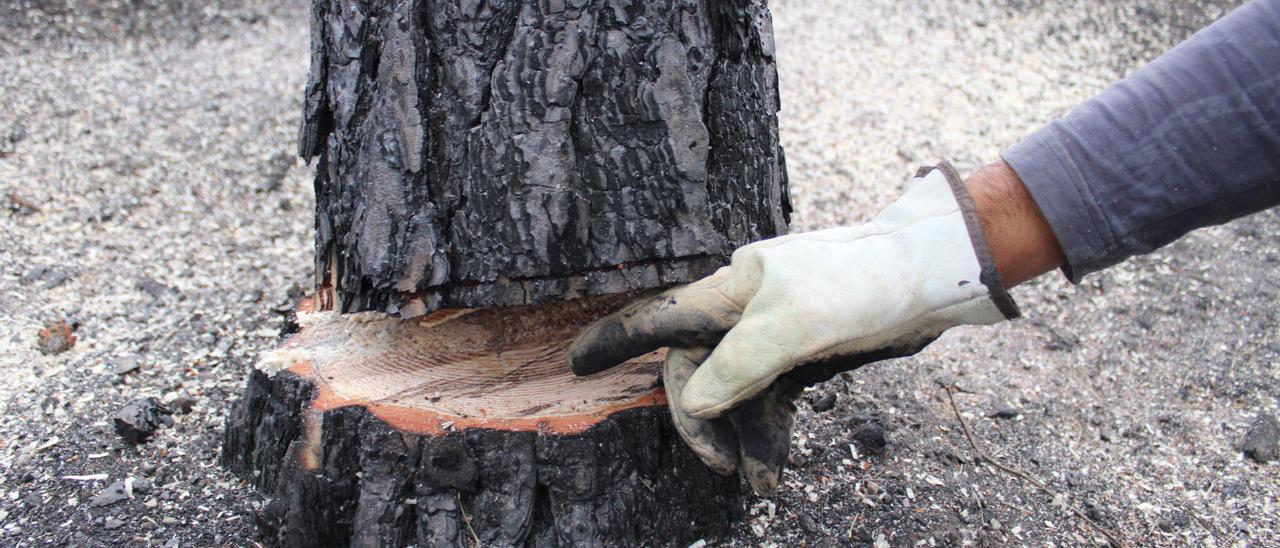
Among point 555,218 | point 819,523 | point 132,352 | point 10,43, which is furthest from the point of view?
point 10,43

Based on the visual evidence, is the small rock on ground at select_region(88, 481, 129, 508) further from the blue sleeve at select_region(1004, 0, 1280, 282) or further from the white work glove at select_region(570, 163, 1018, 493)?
the blue sleeve at select_region(1004, 0, 1280, 282)

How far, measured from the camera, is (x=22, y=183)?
2.95 m

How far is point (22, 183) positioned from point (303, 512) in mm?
1902

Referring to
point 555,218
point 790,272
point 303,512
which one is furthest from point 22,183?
point 790,272

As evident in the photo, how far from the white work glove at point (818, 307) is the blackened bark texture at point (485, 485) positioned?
0.16m

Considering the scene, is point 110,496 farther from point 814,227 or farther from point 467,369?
point 814,227

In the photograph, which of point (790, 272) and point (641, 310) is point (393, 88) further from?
point (790, 272)

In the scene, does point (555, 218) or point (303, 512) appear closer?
point (555, 218)

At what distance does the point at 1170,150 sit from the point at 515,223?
1.04 metres

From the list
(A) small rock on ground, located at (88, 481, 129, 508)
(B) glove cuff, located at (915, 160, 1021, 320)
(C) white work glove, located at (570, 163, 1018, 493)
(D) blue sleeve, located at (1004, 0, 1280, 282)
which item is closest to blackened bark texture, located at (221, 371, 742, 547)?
(C) white work glove, located at (570, 163, 1018, 493)

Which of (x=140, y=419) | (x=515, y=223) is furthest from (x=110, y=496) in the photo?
(x=515, y=223)

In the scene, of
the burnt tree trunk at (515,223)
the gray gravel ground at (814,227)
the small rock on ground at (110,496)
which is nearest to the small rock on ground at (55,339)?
the gray gravel ground at (814,227)

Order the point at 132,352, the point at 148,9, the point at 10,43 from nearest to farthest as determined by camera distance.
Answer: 1. the point at 132,352
2. the point at 10,43
3. the point at 148,9

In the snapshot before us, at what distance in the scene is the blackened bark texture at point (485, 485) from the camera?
170 centimetres
